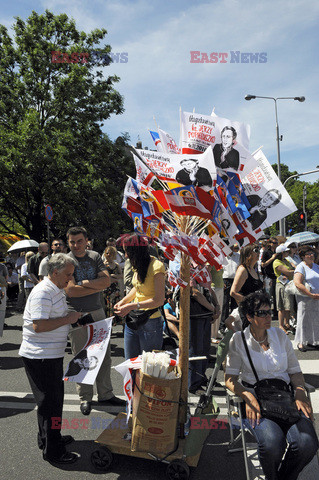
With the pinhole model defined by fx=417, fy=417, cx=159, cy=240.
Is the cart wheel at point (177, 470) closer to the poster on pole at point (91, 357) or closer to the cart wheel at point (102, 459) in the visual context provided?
the cart wheel at point (102, 459)

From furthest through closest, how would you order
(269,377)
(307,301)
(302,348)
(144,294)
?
(307,301), (302,348), (144,294), (269,377)

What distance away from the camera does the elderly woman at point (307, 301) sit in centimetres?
661

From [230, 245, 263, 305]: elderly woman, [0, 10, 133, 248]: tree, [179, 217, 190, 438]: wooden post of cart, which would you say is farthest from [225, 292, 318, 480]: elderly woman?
[0, 10, 133, 248]: tree

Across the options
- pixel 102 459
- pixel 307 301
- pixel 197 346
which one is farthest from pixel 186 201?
pixel 307 301

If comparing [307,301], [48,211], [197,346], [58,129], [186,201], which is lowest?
[197,346]

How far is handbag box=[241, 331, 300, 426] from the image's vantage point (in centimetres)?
292

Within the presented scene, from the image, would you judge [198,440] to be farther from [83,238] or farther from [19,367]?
[19,367]

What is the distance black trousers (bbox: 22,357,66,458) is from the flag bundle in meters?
1.35

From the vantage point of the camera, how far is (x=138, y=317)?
3.88 meters

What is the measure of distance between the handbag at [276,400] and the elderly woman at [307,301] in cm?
365

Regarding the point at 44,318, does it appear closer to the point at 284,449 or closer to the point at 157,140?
the point at 157,140

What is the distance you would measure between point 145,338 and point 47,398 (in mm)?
1010

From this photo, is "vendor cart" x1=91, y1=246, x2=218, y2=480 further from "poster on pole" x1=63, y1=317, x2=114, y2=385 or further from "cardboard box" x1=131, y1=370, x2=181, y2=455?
"poster on pole" x1=63, y1=317, x2=114, y2=385

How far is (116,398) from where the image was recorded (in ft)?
14.9
